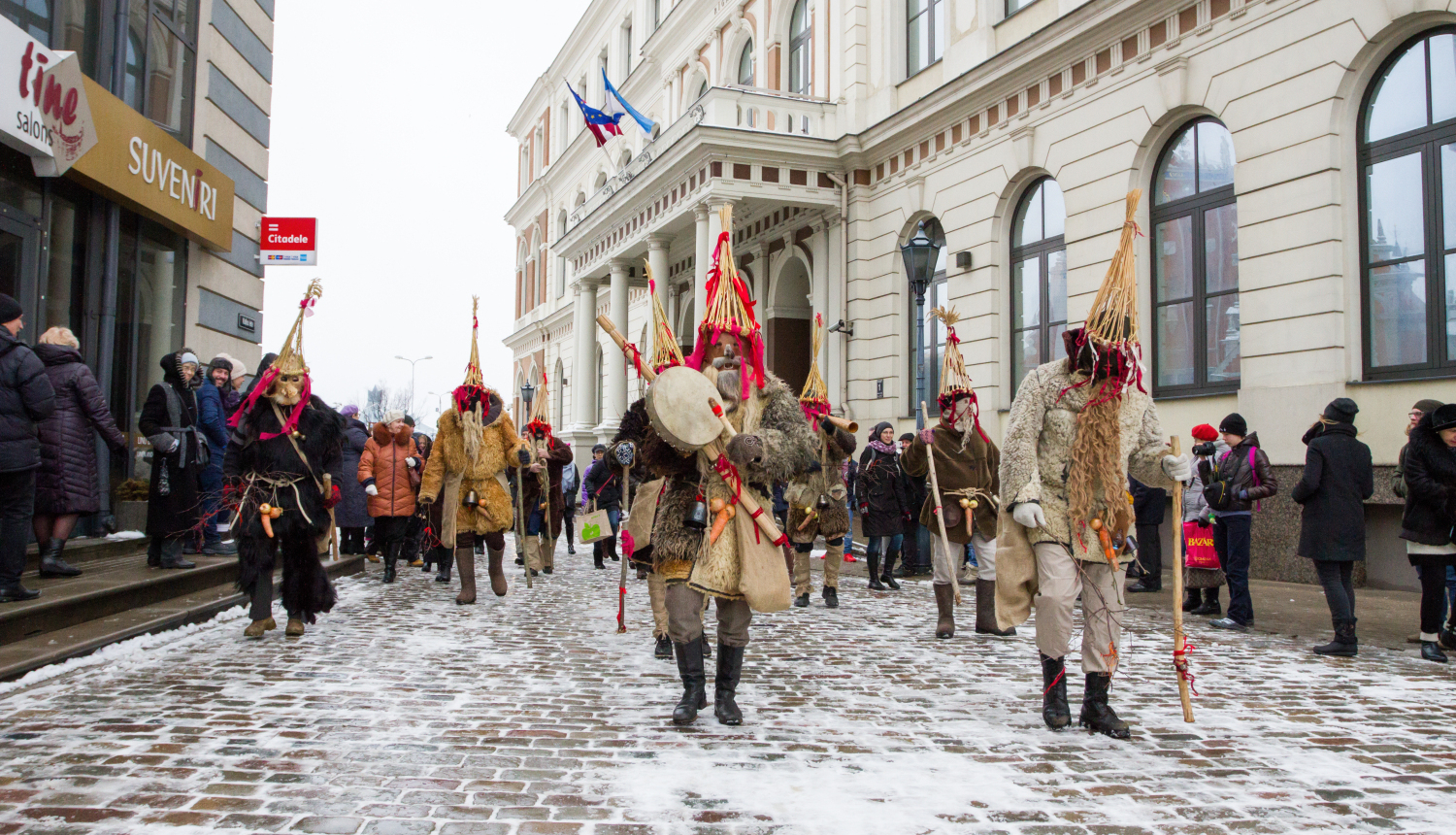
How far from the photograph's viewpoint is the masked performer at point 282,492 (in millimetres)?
6750

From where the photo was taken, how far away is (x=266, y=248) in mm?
13336

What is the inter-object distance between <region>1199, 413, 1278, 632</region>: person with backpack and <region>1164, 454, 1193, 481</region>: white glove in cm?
361

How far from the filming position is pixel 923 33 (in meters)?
17.7

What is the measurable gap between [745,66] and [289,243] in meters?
14.2

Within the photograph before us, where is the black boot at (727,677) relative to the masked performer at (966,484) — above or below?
below

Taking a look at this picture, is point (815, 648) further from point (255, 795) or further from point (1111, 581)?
point (255, 795)

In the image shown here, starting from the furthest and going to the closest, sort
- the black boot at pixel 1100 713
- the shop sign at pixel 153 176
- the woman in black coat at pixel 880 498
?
the woman in black coat at pixel 880 498 < the shop sign at pixel 153 176 < the black boot at pixel 1100 713

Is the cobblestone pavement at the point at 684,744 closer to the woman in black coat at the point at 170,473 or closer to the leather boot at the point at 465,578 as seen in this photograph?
the woman in black coat at the point at 170,473

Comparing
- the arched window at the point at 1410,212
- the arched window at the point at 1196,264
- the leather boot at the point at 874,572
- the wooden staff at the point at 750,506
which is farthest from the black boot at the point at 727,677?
the arched window at the point at 1196,264

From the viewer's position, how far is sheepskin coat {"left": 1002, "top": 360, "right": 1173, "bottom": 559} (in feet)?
15.7

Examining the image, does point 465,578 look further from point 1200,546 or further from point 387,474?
point 1200,546

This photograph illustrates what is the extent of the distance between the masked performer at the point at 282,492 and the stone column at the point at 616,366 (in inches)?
628

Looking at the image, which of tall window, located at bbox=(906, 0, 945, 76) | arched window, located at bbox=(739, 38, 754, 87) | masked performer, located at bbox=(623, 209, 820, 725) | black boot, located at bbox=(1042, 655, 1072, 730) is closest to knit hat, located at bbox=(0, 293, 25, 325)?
masked performer, located at bbox=(623, 209, 820, 725)

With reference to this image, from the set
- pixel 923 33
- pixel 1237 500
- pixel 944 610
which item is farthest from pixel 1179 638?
pixel 923 33
